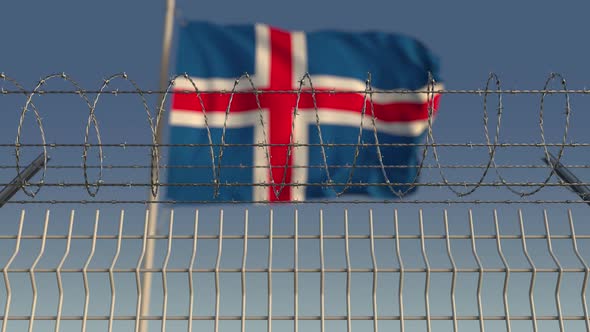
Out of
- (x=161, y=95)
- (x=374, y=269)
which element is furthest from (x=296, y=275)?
(x=161, y=95)

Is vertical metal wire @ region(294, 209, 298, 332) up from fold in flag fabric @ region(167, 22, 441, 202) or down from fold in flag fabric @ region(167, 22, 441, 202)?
down

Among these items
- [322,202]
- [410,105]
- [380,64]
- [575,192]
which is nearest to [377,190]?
[410,105]

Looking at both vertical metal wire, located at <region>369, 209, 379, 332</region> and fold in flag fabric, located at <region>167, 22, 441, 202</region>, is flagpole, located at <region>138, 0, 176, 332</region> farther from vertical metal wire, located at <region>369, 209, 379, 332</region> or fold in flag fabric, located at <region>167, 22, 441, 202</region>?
vertical metal wire, located at <region>369, 209, 379, 332</region>

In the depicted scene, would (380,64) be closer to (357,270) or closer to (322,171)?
(322,171)

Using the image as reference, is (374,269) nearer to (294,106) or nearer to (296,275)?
(296,275)

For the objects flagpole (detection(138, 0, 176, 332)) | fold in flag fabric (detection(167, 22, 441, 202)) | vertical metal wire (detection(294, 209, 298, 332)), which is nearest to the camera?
vertical metal wire (detection(294, 209, 298, 332))

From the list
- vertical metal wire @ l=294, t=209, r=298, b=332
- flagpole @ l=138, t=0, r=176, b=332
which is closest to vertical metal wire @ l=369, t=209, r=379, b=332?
vertical metal wire @ l=294, t=209, r=298, b=332

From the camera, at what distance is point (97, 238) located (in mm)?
6117

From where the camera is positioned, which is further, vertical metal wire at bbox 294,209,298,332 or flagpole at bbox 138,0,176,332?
flagpole at bbox 138,0,176,332

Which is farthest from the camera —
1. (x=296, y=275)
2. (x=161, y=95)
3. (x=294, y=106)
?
(x=294, y=106)

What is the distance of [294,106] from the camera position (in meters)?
11.4

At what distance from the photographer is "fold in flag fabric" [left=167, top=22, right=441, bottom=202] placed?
36.2ft

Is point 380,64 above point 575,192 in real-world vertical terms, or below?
above

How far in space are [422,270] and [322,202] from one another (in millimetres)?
1169
